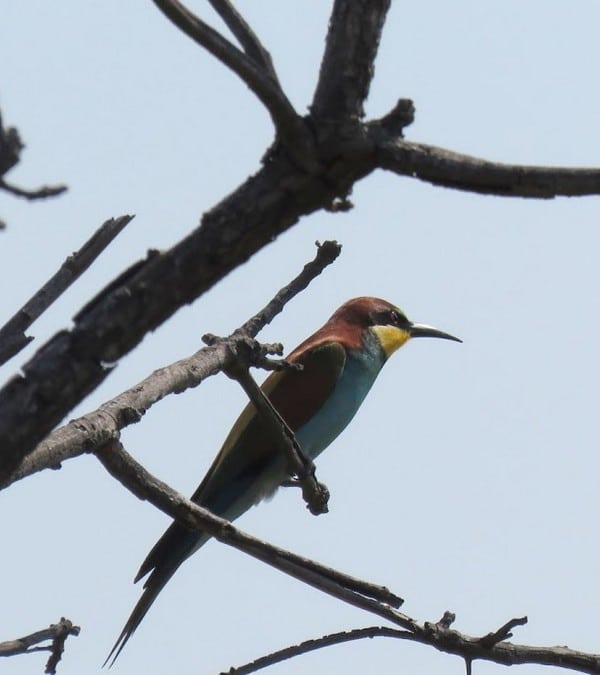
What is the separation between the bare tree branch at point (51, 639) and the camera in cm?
276

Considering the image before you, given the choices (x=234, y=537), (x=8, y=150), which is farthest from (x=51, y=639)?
(x=8, y=150)

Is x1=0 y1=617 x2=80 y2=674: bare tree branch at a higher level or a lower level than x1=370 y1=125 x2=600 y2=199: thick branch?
lower

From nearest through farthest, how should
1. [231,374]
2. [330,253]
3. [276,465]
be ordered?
1. [231,374]
2. [330,253]
3. [276,465]

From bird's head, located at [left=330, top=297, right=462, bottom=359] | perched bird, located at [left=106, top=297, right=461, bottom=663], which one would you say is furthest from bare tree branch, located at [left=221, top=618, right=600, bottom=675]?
bird's head, located at [left=330, top=297, right=462, bottom=359]

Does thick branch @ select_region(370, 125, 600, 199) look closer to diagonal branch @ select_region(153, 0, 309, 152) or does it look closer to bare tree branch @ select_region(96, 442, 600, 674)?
diagonal branch @ select_region(153, 0, 309, 152)

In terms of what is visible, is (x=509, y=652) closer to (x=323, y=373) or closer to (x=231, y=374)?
(x=231, y=374)

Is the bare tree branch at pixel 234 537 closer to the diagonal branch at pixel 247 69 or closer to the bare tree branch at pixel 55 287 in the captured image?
the bare tree branch at pixel 55 287

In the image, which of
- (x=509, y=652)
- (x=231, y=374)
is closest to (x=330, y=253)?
(x=231, y=374)

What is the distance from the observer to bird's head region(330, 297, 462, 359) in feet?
20.0

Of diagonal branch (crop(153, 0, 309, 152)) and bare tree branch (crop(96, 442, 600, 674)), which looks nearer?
diagonal branch (crop(153, 0, 309, 152))

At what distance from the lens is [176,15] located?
171 cm

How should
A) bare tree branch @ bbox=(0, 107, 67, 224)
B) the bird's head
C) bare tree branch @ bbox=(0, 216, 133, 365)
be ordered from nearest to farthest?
bare tree branch @ bbox=(0, 107, 67, 224) < bare tree branch @ bbox=(0, 216, 133, 365) < the bird's head

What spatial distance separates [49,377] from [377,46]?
2.17 feet

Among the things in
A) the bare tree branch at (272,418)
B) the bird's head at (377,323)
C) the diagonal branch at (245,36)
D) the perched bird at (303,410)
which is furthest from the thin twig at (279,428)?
the bird's head at (377,323)
